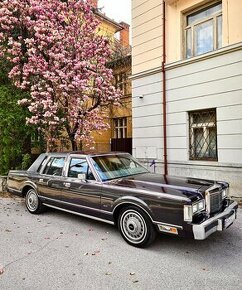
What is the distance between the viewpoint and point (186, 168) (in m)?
9.13

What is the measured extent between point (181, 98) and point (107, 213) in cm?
566

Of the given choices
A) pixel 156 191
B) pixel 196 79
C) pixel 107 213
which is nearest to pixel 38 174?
pixel 107 213

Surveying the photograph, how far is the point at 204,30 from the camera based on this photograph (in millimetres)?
9086

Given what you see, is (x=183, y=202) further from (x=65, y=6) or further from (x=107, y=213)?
(x=65, y=6)

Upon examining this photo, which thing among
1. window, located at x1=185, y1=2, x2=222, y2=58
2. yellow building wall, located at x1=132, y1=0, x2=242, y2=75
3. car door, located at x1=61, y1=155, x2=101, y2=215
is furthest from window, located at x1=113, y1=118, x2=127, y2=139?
car door, located at x1=61, y1=155, x2=101, y2=215

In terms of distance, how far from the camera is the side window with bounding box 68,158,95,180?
554 cm

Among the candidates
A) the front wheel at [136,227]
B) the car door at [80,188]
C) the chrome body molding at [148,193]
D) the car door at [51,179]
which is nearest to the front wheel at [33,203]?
the car door at [51,179]

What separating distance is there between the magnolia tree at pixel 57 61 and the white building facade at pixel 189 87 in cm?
174

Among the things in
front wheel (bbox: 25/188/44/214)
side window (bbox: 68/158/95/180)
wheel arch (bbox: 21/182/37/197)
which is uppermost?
side window (bbox: 68/158/95/180)

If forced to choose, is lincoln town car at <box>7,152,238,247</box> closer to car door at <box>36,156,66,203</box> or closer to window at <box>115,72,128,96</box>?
car door at <box>36,156,66,203</box>

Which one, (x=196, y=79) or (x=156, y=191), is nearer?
(x=156, y=191)

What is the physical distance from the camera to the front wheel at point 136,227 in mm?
4426

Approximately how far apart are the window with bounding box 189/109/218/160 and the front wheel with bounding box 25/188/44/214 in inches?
202

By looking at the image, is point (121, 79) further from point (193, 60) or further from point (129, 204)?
point (129, 204)
